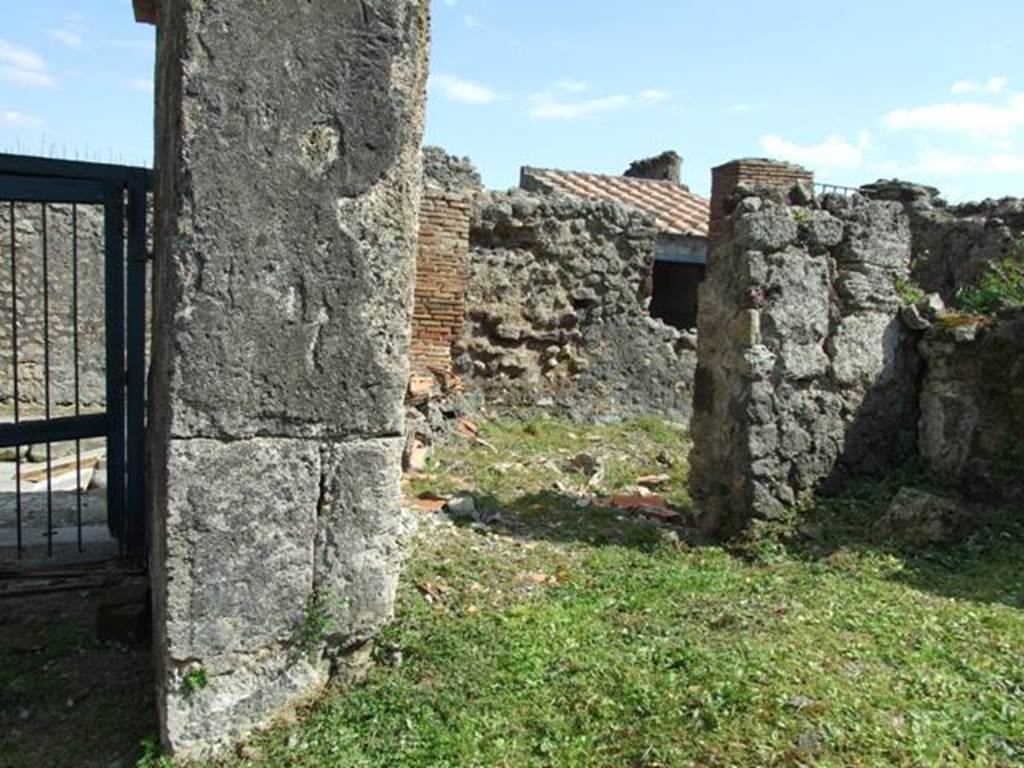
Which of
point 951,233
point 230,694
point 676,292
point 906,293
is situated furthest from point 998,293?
point 676,292

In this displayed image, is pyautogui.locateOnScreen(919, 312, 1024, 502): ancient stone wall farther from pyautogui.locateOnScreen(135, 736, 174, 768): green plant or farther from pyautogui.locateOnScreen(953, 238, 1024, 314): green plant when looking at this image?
pyautogui.locateOnScreen(135, 736, 174, 768): green plant

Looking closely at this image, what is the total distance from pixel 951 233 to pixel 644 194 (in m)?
5.27

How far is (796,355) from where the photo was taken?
535cm

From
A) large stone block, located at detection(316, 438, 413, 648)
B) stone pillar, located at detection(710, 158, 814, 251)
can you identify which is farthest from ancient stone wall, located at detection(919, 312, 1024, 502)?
large stone block, located at detection(316, 438, 413, 648)

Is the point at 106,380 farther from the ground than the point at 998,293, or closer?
closer

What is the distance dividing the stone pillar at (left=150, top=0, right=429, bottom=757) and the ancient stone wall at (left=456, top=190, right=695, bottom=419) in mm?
6754

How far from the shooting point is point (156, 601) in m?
3.09

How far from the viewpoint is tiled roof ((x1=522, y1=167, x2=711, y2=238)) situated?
14.3 metres

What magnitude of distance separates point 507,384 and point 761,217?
5.01 m

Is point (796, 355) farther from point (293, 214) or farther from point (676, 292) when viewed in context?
point (676, 292)

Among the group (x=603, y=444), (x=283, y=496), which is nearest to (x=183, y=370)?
(x=283, y=496)

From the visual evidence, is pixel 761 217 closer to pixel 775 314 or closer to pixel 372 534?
pixel 775 314

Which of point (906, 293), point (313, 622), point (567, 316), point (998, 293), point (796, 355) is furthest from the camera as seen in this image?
point (567, 316)

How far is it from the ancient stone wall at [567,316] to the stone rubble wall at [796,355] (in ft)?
13.9
